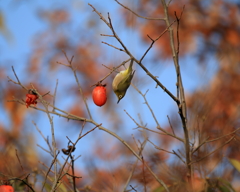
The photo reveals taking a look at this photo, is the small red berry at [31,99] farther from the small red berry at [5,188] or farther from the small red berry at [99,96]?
the small red berry at [5,188]

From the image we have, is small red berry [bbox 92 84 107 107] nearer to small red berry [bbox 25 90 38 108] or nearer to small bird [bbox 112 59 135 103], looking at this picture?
small bird [bbox 112 59 135 103]

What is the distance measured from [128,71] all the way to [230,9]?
4.15 m

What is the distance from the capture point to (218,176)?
6.23 ft

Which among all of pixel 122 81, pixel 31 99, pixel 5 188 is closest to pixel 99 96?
pixel 122 81

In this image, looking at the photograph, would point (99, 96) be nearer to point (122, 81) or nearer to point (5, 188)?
point (122, 81)

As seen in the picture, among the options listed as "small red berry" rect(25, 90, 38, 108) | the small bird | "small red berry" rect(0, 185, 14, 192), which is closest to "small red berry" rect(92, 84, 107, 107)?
the small bird

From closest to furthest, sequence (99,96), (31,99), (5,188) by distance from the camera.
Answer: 1. (5,188)
2. (99,96)
3. (31,99)

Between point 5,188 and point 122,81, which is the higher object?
point 122,81

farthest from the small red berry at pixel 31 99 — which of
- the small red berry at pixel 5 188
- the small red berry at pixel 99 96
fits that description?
the small red berry at pixel 5 188

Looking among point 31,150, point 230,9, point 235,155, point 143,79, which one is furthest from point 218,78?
point 143,79

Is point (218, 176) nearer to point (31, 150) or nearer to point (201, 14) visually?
point (31, 150)

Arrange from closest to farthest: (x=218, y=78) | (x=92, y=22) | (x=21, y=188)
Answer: (x=21, y=188) < (x=218, y=78) < (x=92, y=22)

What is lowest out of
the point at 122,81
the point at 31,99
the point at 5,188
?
the point at 5,188

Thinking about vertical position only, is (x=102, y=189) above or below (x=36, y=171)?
below
